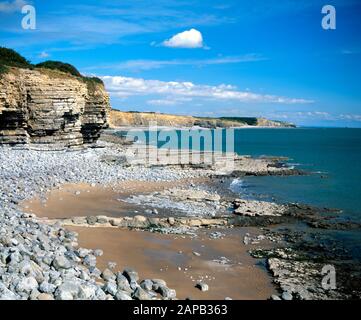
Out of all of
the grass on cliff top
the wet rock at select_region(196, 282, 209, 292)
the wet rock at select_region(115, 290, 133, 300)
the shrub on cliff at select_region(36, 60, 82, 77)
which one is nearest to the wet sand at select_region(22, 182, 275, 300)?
the wet rock at select_region(196, 282, 209, 292)

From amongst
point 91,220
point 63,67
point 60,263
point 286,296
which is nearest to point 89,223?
point 91,220

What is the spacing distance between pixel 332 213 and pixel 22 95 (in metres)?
23.5

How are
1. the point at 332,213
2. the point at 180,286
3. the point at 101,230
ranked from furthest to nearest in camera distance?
1. the point at 332,213
2. the point at 101,230
3. the point at 180,286

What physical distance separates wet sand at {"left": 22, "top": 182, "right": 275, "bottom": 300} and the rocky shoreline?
1.81 feet

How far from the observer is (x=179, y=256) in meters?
13.2

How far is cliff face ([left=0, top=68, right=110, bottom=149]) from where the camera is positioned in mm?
30516

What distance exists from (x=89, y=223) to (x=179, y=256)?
454 cm

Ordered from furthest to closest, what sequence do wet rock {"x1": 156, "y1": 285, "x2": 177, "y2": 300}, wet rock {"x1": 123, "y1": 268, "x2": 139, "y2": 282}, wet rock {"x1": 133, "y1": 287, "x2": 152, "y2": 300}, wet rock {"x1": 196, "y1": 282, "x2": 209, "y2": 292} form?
wet rock {"x1": 196, "y1": 282, "x2": 209, "y2": 292} → wet rock {"x1": 123, "y1": 268, "x2": 139, "y2": 282} → wet rock {"x1": 156, "y1": 285, "x2": 177, "y2": 300} → wet rock {"x1": 133, "y1": 287, "x2": 152, "y2": 300}

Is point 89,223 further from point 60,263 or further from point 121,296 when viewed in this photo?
point 121,296

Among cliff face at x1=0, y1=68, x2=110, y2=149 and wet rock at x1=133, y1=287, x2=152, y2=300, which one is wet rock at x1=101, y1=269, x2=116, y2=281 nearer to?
wet rock at x1=133, y1=287, x2=152, y2=300

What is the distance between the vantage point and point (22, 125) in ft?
103

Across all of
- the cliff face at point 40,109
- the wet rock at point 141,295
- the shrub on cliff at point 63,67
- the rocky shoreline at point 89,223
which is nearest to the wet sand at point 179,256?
the rocky shoreline at point 89,223
